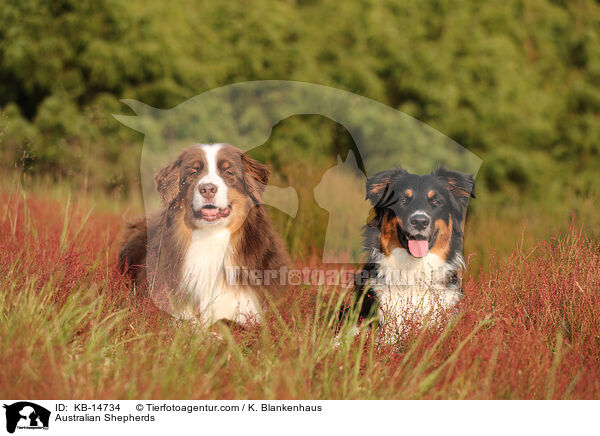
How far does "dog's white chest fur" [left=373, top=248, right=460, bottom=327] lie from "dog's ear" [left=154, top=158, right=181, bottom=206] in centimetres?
163

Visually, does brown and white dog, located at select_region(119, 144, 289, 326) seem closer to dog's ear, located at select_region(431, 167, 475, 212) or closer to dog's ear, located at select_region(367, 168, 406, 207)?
dog's ear, located at select_region(367, 168, 406, 207)

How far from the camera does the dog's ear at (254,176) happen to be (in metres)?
4.11

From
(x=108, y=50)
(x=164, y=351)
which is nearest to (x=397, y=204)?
(x=164, y=351)

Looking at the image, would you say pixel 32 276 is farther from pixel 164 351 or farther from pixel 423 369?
pixel 423 369

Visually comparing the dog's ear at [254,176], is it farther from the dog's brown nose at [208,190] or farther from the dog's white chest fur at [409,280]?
the dog's white chest fur at [409,280]

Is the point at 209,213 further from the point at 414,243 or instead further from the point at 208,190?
the point at 414,243

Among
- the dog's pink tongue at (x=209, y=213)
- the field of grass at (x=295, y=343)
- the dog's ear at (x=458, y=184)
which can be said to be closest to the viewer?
the field of grass at (x=295, y=343)

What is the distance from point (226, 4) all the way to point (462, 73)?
4.76 meters

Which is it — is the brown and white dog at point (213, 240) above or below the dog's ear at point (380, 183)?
below

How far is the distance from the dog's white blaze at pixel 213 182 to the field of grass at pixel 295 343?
841 millimetres
